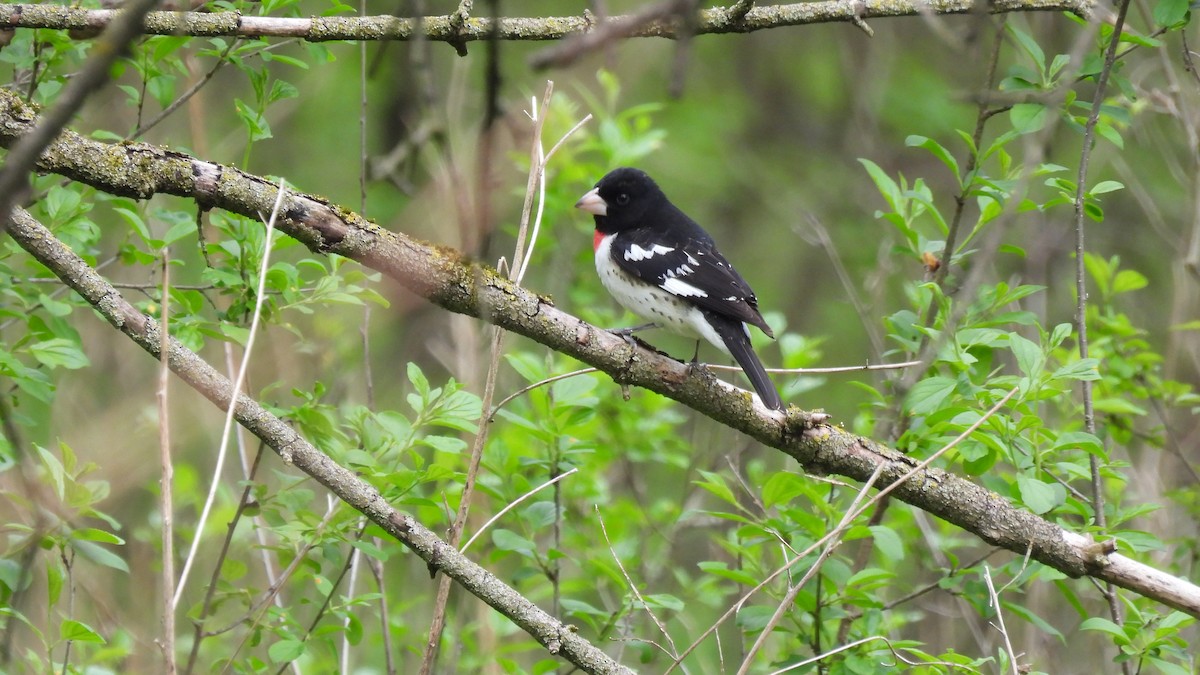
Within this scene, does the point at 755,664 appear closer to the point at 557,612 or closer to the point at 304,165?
the point at 557,612

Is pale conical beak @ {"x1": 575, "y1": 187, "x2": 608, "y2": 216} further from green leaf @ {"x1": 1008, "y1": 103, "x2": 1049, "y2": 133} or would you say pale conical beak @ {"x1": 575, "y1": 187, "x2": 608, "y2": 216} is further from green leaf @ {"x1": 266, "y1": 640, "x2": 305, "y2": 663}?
green leaf @ {"x1": 266, "y1": 640, "x2": 305, "y2": 663}

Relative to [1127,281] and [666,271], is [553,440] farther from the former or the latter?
[1127,281]

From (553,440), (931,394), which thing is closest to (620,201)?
(553,440)

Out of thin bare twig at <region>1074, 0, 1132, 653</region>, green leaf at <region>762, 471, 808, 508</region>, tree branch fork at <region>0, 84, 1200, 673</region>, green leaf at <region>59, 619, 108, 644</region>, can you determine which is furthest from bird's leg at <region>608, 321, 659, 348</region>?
green leaf at <region>59, 619, 108, 644</region>

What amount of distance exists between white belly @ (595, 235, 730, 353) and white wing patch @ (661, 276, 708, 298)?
26 millimetres

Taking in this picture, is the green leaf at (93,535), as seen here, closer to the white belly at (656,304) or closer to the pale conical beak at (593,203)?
the white belly at (656,304)

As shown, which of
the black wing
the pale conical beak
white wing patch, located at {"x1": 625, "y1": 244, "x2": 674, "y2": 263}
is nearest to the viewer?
the black wing

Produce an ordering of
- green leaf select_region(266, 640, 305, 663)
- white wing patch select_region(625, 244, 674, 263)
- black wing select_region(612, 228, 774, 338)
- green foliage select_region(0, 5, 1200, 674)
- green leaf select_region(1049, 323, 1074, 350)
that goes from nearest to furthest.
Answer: green leaf select_region(266, 640, 305, 663)
green foliage select_region(0, 5, 1200, 674)
green leaf select_region(1049, 323, 1074, 350)
black wing select_region(612, 228, 774, 338)
white wing patch select_region(625, 244, 674, 263)

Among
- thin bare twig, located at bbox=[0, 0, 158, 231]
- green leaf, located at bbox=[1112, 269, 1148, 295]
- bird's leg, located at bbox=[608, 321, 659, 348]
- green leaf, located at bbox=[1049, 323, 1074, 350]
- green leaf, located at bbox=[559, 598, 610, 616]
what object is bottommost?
green leaf, located at bbox=[559, 598, 610, 616]

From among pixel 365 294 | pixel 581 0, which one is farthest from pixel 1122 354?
pixel 581 0

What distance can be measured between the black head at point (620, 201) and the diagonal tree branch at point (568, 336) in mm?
1604

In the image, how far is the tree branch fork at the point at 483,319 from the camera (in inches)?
98.5

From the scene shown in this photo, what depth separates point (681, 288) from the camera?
404 centimetres

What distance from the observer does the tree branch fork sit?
2.50 m
